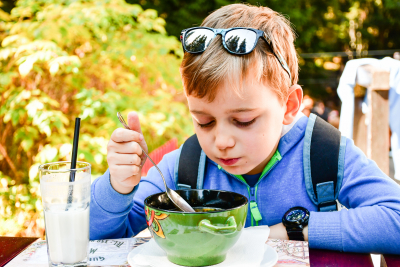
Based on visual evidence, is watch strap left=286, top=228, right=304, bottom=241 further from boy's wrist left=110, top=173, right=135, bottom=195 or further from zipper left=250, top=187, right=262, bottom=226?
boy's wrist left=110, top=173, right=135, bottom=195

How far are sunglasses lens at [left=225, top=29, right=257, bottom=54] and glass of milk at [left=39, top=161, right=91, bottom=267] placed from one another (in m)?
0.54

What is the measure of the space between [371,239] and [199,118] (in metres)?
0.56

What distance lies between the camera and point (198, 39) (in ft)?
3.89

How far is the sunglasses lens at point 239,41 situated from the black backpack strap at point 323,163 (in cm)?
38

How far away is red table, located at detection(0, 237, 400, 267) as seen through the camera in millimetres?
905

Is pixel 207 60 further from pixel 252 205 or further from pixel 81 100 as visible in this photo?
pixel 81 100

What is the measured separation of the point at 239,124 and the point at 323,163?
336 millimetres

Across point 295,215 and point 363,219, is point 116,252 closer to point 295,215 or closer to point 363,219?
point 295,215

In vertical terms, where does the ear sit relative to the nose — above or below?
above

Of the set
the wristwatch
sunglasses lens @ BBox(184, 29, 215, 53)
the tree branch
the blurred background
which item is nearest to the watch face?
the wristwatch

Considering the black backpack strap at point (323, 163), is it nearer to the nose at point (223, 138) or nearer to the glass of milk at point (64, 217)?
the nose at point (223, 138)

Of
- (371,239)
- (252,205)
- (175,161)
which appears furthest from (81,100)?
(371,239)

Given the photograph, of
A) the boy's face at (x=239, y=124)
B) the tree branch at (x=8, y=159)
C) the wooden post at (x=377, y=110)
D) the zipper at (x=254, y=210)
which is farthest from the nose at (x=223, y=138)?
the tree branch at (x=8, y=159)

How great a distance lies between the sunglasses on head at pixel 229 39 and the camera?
1139 mm
